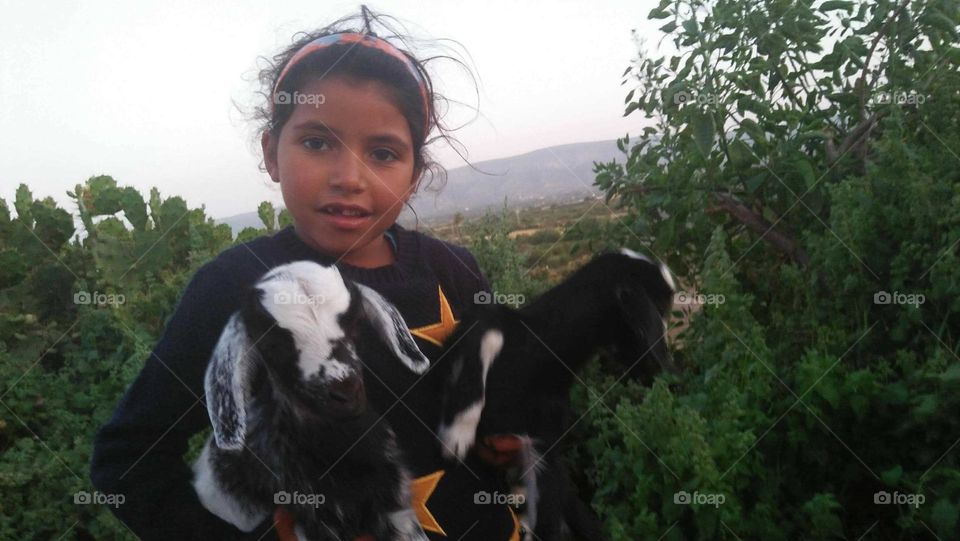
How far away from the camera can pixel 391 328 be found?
1563mm

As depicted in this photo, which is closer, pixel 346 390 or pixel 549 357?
pixel 346 390

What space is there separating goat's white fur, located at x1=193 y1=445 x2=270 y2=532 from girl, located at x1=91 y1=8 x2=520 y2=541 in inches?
0.7

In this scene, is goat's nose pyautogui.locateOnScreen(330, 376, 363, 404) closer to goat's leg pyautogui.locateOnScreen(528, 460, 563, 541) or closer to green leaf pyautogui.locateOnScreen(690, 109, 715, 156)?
goat's leg pyautogui.locateOnScreen(528, 460, 563, 541)

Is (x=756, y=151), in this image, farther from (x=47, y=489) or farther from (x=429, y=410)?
(x=47, y=489)

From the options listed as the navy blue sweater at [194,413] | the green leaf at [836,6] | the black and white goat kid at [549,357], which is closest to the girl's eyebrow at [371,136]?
the navy blue sweater at [194,413]

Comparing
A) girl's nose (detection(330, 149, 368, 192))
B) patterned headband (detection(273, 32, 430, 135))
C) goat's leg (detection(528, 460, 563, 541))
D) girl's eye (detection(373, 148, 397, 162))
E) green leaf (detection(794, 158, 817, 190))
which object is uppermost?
patterned headband (detection(273, 32, 430, 135))

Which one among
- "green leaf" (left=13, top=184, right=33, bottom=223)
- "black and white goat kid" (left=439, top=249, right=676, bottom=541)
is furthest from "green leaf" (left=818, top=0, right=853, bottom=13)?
"green leaf" (left=13, top=184, right=33, bottom=223)

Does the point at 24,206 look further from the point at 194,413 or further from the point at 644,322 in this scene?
the point at 644,322

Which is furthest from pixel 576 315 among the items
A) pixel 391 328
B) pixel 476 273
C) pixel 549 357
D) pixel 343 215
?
pixel 343 215

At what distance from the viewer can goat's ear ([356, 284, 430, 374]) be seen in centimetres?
154

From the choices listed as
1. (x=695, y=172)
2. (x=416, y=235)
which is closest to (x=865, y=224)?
(x=695, y=172)

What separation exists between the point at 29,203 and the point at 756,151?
339cm

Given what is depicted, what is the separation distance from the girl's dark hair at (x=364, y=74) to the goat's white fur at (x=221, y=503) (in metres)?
0.70

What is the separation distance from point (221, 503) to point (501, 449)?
63 cm
